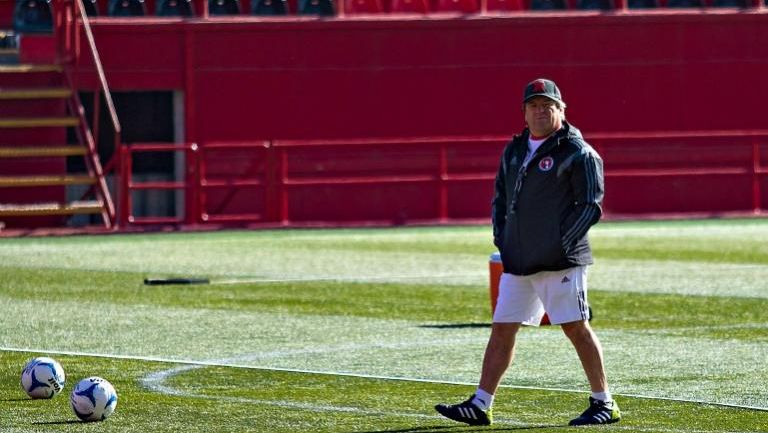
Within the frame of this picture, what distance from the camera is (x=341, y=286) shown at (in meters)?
16.1

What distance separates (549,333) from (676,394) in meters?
3.20

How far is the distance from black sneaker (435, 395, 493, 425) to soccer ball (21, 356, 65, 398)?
7.03 feet

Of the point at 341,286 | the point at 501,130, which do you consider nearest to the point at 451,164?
the point at 501,130

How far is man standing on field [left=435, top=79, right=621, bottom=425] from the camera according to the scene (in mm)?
8305

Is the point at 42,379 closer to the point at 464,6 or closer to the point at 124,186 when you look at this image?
the point at 124,186

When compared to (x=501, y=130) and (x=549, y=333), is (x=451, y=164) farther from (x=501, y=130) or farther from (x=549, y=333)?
(x=549, y=333)

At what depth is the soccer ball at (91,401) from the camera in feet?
28.0

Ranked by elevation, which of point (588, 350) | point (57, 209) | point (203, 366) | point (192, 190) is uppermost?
point (588, 350)

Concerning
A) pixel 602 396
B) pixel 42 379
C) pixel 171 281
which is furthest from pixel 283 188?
pixel 602 396

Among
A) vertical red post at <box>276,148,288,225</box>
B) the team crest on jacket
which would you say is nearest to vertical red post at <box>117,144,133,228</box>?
vertical red post at <box>276,148,288,225</box>

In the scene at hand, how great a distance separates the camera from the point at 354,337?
1236 cm

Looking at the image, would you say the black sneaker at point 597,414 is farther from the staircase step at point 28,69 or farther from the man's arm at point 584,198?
the staircase step at point 28,69

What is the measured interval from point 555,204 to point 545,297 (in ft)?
1.41

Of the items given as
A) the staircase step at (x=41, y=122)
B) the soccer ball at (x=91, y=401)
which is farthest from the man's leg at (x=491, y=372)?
the staircase step at (x=41, y=122)
